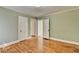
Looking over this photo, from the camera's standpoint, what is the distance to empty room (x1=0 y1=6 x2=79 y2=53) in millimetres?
1920

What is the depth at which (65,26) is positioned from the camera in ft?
7.82

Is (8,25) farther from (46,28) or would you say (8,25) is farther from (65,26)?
(65,26)

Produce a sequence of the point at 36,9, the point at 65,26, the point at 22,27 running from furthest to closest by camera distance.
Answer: the point at 65,26 → the point at 22,27 → the point at 36,9

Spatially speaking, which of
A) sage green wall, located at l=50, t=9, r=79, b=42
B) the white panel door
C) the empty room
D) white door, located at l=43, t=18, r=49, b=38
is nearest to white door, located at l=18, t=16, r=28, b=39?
the empty room

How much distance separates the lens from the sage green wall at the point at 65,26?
2227 mm

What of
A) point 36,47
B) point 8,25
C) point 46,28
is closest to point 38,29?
point 46,28

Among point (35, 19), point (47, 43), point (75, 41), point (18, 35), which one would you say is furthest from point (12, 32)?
point (75, 41)

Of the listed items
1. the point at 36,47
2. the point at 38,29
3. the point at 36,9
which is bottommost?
the point at 36,47

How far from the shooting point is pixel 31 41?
216 cm

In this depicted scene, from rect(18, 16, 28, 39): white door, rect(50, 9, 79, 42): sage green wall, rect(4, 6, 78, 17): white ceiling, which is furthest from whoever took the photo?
rect(50, 9, 79, 42): sage green wall

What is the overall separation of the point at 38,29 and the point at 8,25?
67 cm

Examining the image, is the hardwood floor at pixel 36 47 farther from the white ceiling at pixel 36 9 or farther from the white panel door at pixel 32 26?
the white ceiling at pixel 36 9

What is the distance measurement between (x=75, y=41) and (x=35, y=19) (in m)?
1.04

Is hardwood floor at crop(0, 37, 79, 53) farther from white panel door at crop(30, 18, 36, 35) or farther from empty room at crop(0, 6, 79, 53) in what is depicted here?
white panel door at crop(30, 18, 36, 35)
